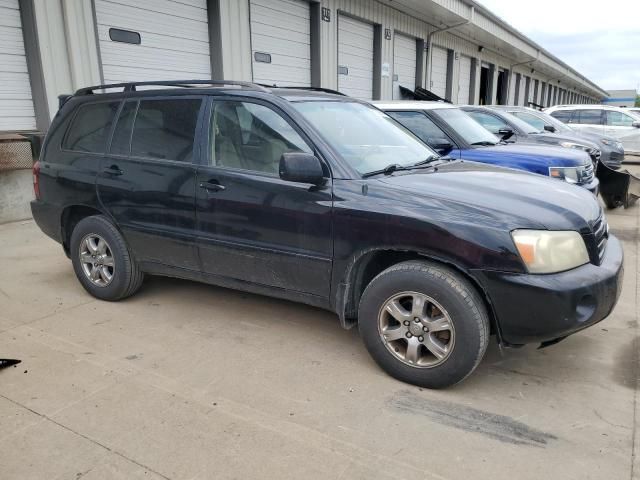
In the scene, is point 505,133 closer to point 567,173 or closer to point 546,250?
point 567,173

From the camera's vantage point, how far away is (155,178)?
12.9 feet

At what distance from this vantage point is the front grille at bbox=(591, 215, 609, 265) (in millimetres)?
3029

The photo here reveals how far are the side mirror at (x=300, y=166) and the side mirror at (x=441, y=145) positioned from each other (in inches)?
135

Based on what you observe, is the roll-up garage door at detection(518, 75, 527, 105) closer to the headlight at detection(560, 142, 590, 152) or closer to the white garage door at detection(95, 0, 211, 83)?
the headlight at detection(560, 142, 590, 152)

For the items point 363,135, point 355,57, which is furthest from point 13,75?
point 355,57

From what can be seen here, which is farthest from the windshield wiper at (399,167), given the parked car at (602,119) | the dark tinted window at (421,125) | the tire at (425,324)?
the parked car at (602,119)

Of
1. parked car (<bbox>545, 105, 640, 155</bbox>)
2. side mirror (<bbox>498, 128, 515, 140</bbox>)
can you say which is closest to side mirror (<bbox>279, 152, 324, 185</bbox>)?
side mirror (<bbox>498, 128, 515, 140</bbox>)

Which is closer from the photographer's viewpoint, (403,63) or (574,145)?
(574,145)

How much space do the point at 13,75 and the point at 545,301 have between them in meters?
7.75

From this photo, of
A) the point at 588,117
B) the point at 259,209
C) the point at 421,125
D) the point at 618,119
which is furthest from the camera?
the point at 618,119

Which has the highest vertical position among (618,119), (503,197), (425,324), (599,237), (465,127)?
(618,119)

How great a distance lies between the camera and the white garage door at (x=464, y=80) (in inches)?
886

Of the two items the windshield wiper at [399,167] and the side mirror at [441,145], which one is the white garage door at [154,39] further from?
the windshield wiper at [399,167]

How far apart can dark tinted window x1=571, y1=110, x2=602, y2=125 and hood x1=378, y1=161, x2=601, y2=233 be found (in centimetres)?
1367
